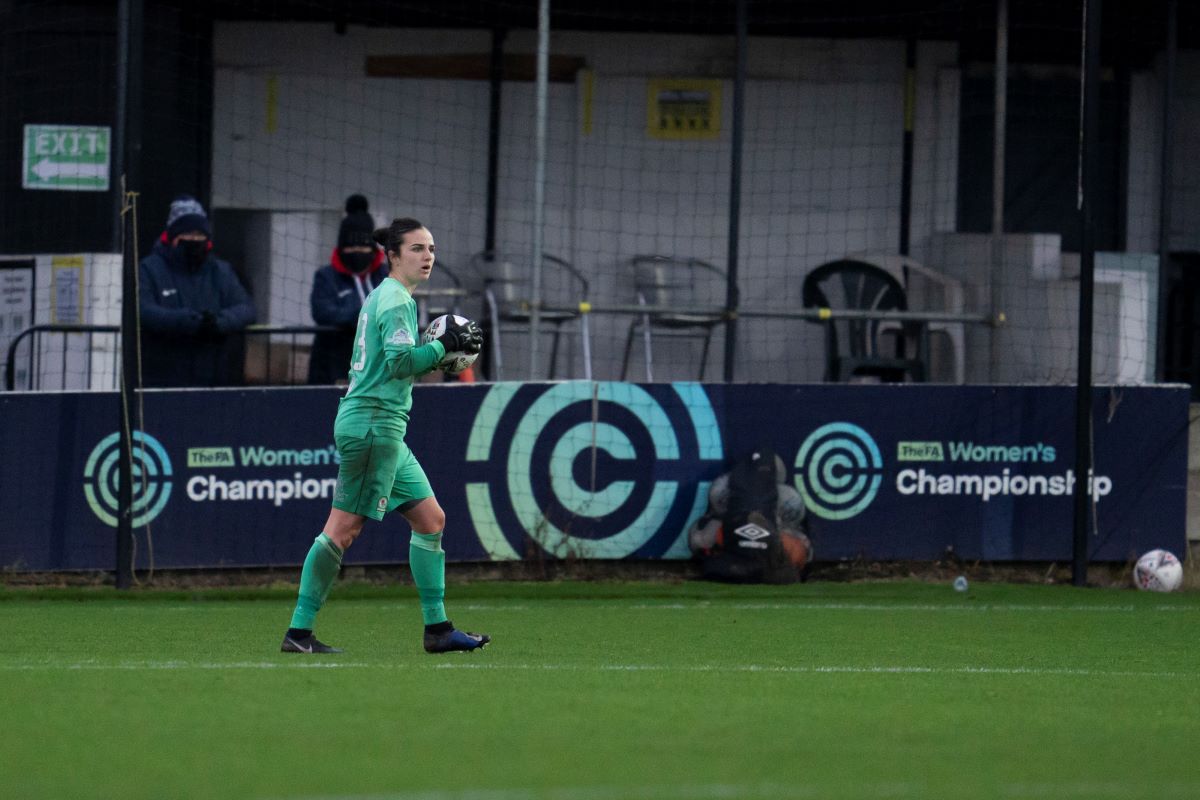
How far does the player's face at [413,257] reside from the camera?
28.7ft

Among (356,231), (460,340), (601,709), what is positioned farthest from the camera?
(356,231)

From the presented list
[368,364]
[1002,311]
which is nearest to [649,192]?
[1002,311]

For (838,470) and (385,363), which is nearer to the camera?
(385,363)

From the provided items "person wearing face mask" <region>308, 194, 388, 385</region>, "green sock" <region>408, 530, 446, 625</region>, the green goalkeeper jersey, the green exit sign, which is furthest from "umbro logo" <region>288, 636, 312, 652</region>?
the green exit sign

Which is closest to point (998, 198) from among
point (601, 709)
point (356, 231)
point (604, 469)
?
point (604, 469)

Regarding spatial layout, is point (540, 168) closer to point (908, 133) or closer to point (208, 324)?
point (208, 324)

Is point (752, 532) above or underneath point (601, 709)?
above

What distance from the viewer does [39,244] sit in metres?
16.3

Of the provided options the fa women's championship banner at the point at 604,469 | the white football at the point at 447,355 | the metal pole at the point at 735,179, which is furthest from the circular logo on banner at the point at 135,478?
the white football at the point at 447,355

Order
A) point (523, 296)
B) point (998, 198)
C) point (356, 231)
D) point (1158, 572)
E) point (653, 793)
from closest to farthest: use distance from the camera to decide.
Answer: point (653, 793)
point (1158, 572)
point (356, 231)
point (998, 198)
point (523, 296)

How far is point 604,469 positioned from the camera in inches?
552

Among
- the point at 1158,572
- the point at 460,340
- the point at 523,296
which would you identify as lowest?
the point at 1158,572

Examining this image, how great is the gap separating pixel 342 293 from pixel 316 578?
18.9 feet

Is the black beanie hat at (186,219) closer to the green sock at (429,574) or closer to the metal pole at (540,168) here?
the metal pole at (540,168)
